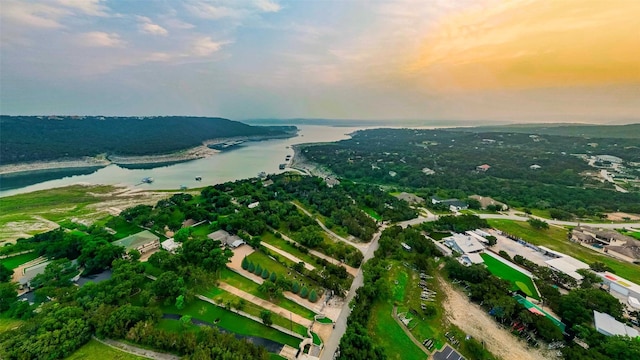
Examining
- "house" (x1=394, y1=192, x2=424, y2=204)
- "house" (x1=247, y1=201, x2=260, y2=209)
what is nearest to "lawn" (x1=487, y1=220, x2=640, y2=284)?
"house" (x1=394, y1=192, x2=424, y2=204)

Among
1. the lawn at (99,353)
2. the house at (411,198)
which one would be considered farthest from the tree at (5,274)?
the house at (411,198)

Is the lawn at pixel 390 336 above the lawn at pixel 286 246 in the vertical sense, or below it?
below

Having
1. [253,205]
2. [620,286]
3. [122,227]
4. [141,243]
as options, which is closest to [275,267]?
[141,243]

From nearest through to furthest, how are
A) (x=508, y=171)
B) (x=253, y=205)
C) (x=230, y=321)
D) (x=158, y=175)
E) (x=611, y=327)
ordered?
(x=611, y=327) → (x=230, y=321) → (x=253, y=205) → (x=508, y=171) → (x=158, y=175)

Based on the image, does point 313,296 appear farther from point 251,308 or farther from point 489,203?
point 489,203

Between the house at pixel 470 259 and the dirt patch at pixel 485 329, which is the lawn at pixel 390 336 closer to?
the dirt patch at pixel 485 329

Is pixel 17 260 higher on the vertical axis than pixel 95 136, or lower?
lower

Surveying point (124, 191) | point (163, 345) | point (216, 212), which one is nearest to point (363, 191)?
point (216, 212)

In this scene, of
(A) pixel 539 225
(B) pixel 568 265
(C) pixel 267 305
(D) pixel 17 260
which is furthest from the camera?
(A) pixel 539 225
